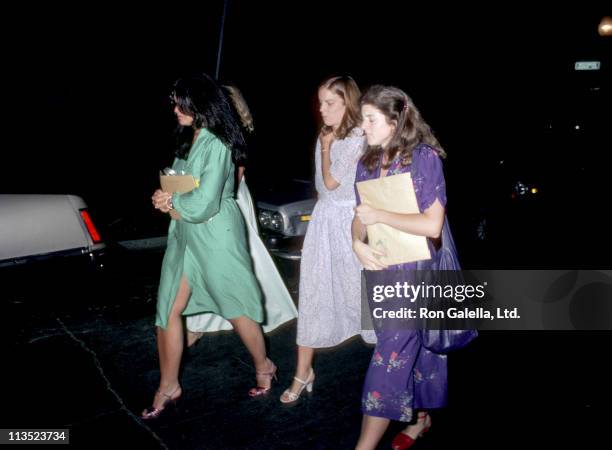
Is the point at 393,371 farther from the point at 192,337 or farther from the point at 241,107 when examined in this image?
the point at 192,337

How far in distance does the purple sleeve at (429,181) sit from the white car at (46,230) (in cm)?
291

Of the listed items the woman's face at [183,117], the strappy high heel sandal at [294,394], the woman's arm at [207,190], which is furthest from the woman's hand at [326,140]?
the strappy high heel sandal at [294,394]

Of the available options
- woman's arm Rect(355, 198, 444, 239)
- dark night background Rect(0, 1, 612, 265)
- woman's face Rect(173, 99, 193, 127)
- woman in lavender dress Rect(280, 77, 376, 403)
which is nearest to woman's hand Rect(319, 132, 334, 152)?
woman in lavender dress Rect(280, 77, 376, 403)

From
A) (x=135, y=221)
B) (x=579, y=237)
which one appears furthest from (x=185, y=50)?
(x=579, y=237)

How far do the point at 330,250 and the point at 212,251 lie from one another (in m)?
0.71

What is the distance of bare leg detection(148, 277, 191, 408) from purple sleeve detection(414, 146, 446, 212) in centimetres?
151

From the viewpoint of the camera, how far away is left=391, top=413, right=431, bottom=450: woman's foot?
269cm

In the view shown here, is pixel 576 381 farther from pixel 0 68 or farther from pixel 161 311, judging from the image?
pixel 0 68

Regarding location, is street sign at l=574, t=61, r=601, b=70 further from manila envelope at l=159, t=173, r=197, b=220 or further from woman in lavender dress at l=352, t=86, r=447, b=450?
manila envelope at l=159, t=173, r=197, b=220

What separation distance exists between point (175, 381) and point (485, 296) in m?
3.29

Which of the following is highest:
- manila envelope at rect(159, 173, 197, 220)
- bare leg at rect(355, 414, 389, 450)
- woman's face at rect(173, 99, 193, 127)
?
woman's face at rect(173, 99, 193, 127)

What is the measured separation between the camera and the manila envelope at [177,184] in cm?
269

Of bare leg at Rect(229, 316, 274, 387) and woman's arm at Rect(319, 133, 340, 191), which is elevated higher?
woman's arm at Rect(319, 133, 340, 191)

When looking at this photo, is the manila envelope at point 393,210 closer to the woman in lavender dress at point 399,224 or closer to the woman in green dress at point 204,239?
the woman in lavender dress at point 399,224
